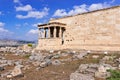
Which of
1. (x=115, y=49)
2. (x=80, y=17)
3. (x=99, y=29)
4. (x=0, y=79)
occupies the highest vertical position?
(x=80, y=17)

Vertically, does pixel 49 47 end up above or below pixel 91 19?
below

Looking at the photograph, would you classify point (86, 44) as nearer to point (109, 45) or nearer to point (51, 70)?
point (109, 45)

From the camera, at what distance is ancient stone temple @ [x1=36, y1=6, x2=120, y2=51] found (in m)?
32.2

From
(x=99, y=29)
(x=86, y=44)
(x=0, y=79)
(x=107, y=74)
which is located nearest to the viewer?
(x=107, y=74)

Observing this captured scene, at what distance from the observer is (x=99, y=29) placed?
34.8 meters

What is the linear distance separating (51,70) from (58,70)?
69 cm

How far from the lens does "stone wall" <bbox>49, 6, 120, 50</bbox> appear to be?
31977mm

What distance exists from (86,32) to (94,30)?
217 cm

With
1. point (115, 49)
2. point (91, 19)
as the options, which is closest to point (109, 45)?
point (115, 49)

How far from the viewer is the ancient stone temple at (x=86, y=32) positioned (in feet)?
106

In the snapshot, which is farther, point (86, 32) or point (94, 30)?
point (86, 32)

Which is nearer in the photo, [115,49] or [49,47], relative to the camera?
[115,49]

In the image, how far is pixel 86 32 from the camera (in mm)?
37531

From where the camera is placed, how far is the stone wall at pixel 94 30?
31977 millimetres
